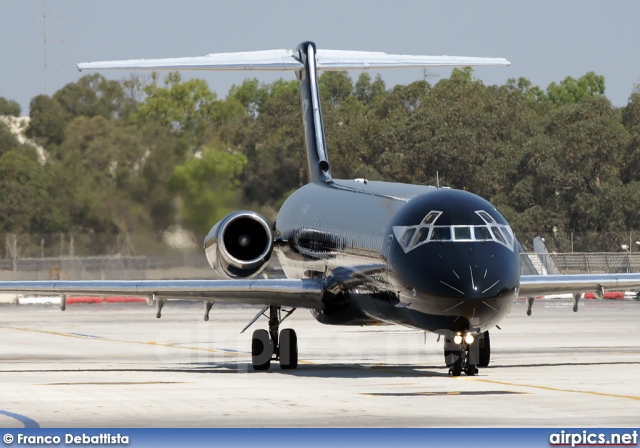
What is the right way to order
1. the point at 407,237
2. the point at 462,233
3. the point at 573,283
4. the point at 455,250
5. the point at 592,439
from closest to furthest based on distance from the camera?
the point at 592,439, the point at 455,250, the point at 462,233, the point at 407,237, the point at 573,283

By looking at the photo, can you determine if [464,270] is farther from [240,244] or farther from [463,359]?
[240,244]

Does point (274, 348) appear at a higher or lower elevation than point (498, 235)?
lower

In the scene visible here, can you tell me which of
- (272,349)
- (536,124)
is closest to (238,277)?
(272,349)

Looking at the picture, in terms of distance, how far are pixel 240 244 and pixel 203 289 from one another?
76.6 inches

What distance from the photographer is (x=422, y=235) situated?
64.5 feet

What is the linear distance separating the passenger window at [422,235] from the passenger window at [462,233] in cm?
42

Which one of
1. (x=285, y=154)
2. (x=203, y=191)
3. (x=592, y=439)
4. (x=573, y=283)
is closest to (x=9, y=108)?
(x=285, y=154)

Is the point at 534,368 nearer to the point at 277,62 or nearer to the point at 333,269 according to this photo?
the point at 333,269

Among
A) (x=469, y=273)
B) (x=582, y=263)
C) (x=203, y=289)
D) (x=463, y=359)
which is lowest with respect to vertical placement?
(x=463, y=359)

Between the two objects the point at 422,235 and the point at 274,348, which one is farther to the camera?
the point at 274,348

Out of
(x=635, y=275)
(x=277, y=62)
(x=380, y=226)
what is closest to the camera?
(x=380, y=226)

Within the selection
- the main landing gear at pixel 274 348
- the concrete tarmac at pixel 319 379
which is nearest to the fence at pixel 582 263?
the concrete tarmac at pixel 319 379

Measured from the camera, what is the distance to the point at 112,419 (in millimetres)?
14641

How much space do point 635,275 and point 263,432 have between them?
1175cm
